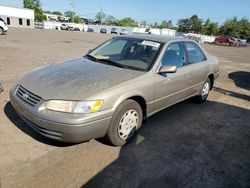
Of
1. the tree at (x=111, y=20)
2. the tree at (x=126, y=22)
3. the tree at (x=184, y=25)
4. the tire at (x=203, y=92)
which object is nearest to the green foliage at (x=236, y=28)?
the tree at (x=184, y=25)

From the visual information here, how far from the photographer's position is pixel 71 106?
2828 millimetres

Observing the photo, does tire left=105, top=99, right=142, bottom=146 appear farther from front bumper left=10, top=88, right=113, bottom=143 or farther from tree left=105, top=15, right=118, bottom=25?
tree left=105, top=15, right=118, bottom=25

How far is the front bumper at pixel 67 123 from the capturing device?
2.78m

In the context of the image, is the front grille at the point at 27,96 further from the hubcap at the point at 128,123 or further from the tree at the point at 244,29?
the tree at the point at 244,29

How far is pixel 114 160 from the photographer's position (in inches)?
123

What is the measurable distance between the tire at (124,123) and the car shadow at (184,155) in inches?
5.7

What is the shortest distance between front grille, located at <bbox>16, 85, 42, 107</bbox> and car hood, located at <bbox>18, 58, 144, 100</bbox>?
0.16 ft

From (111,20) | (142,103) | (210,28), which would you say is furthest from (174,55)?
(111,20)

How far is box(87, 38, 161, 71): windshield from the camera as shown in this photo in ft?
12.8

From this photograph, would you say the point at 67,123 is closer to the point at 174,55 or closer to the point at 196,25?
the point at 174,55

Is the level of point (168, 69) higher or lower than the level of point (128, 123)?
higher

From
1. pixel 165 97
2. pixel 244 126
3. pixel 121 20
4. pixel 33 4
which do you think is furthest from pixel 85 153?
pixel 121 20

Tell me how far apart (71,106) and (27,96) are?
74cm

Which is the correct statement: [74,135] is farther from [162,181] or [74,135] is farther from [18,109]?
[162,181]
